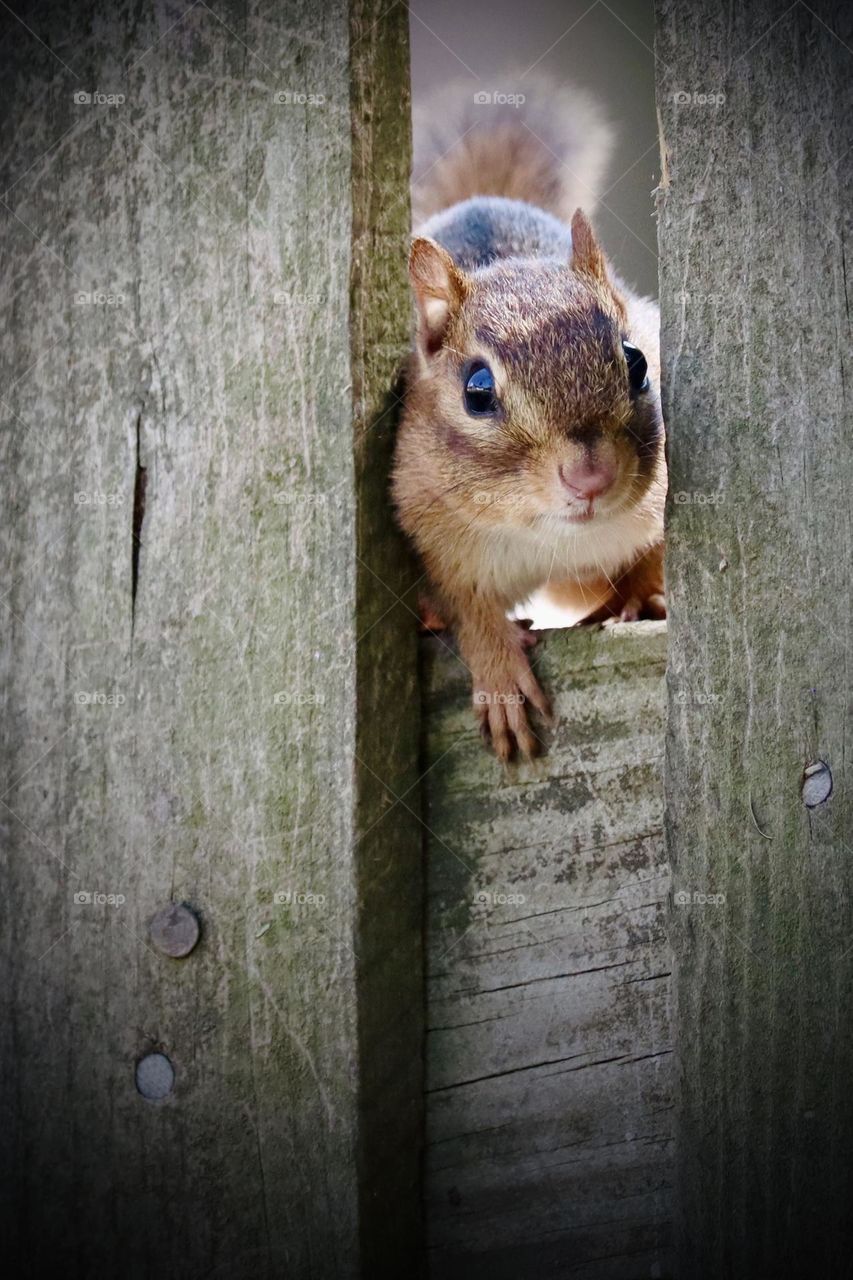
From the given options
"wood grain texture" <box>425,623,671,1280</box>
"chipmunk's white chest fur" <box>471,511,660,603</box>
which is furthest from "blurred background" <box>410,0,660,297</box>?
"wood grain texture" <box>425,623,671,1280</box>

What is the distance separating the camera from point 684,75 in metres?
1.76

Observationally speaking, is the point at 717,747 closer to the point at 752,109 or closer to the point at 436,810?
the point at 436,810

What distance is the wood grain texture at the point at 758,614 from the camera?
1.76 metres

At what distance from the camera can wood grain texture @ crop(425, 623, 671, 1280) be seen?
6.42 ft

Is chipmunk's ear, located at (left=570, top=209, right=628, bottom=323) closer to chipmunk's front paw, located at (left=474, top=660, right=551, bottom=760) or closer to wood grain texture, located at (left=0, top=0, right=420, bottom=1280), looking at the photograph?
wood grain texture, located at (left=0, top=0, right=420, bottom=1280)

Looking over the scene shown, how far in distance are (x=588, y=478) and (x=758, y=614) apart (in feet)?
1.87

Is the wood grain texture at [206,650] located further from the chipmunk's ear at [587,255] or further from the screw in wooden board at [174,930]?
the chipmunk's ear at [587,255]

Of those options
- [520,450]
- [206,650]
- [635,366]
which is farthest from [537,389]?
[206,650]

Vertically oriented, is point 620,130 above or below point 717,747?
above

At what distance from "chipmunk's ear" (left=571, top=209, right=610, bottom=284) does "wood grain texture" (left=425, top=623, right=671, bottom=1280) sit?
3.46ft

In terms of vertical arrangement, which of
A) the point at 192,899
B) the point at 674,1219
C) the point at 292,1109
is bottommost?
the point at 674,1219

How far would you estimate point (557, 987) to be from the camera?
196 cm

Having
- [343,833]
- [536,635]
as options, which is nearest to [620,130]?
[536,635]

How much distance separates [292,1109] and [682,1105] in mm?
605
